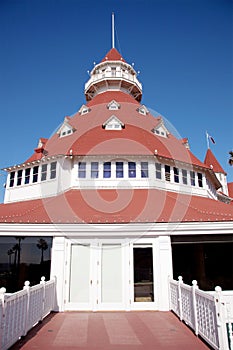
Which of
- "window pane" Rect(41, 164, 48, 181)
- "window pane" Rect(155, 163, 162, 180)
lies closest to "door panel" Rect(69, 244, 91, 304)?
"window pane" Rect(155, 163, 162, 180)

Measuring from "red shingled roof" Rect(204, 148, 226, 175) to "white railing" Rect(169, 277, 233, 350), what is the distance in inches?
1359

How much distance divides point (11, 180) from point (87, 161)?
21.4ft

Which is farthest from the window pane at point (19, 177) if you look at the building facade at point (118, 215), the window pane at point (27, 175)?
the window pane at point (27, 175)

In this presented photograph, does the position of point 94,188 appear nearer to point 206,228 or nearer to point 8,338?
point 206,228

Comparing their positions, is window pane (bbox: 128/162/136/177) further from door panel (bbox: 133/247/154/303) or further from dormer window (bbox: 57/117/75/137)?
dormer window (bbox: 57/117/75/137)

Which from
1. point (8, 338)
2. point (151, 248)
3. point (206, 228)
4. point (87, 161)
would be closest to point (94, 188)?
point (87, 161)

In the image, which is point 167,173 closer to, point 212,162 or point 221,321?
point 221,321

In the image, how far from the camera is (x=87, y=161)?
16.9m

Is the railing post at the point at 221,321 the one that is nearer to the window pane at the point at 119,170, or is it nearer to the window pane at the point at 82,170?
the window pane at the point at 119,170

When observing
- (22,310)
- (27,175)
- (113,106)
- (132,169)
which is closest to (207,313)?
(22,310)

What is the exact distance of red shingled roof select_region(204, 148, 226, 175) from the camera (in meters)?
41.0

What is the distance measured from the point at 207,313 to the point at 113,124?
15.3 m

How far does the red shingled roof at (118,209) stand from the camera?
453 inches

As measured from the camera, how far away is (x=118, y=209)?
13.1 meters
